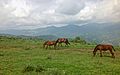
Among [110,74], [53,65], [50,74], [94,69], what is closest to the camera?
[50,74]

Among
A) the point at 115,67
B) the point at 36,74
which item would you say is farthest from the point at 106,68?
the point at 36,74

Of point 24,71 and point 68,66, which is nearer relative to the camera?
point 24,71

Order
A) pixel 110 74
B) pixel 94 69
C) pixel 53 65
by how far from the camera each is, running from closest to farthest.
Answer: pixel 110 74 → pixel 94 69 → pixel 53 65

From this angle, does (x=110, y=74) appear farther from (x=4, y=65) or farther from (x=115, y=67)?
(x=4, y=65)

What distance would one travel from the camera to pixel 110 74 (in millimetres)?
19031

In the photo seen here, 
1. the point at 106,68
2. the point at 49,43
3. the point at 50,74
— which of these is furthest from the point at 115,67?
the point at 49,43

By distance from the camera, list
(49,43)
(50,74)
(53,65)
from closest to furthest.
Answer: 1. (50,74)
2. (53,65)
3. (49,43)

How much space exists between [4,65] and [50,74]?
687 centimetres

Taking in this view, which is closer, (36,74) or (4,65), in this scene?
(36,74)

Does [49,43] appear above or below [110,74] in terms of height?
above

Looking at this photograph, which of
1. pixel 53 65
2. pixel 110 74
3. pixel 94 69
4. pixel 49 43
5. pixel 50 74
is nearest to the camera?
pixel 50 74

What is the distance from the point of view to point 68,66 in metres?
22.2

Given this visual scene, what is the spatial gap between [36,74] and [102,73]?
189 inches

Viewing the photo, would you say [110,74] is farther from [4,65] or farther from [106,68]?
[4,65]
